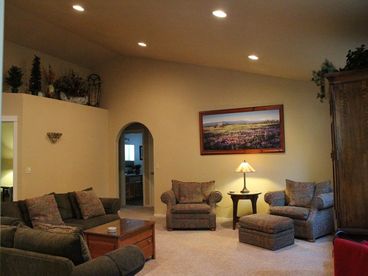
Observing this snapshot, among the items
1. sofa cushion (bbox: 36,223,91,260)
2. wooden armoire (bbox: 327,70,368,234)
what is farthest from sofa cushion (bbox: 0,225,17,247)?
wooden armoire (bbox: 327,70,368,234)

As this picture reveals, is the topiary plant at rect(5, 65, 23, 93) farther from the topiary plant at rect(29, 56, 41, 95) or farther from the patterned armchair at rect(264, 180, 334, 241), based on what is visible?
the patterned armchair at rect(264, 180, 334, 241)

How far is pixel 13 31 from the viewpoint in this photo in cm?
604

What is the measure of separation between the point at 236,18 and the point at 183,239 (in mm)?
3382

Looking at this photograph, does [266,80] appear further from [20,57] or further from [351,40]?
[20,57]

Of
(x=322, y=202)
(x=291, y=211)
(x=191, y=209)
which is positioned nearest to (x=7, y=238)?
(x=191, y=209)

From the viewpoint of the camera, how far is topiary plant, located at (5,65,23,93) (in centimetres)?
594

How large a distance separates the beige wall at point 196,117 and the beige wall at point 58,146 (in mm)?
423

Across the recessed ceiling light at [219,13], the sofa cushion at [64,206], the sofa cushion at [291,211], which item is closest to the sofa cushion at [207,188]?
the sofa cushion at [291,211]

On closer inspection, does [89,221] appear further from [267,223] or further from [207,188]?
[267,223]

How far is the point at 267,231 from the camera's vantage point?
4.56 meters

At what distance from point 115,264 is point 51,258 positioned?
44 centimetres

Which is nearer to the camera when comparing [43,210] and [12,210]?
[12,210]

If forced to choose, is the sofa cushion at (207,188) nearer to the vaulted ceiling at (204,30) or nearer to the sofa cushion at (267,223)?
the sofa cushion at (267,223)

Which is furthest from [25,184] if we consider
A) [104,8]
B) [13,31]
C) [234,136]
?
[234,136]
